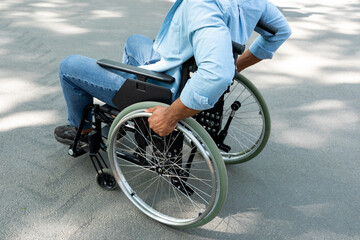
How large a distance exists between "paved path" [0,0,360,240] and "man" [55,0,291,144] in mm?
424

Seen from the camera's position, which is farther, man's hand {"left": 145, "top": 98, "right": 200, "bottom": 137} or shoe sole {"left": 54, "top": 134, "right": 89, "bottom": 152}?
shoe sole {"left": 54, "top": 134, "right": 89, "bottom": 152}

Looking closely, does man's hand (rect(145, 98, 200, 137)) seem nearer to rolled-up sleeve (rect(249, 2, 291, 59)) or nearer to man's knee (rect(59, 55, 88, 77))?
man's knee (rect(59, 55, 88, 77))

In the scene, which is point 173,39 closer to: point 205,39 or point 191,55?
point 191,55

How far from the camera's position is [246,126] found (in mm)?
2240

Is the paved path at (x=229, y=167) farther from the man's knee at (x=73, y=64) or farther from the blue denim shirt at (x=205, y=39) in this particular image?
the blue denim shirt at (x=205, y=39)

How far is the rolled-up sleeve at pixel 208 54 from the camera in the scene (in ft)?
3.63

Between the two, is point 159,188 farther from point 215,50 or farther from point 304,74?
point 304,74

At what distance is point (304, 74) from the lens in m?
2.91

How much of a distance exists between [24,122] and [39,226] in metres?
0.86

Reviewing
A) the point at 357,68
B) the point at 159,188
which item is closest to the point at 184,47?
the point at 159,188

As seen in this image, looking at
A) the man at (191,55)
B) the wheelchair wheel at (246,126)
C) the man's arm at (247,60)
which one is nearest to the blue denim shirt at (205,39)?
the man at (191,55)

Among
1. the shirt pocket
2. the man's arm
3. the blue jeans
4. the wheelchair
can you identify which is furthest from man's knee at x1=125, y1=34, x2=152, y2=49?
the man's arm

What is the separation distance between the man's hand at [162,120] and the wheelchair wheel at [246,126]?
555 mm

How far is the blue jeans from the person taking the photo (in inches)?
57.0
